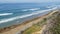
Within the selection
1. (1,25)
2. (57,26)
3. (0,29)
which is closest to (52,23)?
(57,26)

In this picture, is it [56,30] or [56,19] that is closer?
[56,30]

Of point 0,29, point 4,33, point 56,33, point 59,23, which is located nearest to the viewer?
point 56,33

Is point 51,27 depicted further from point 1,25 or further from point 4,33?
point 1,25

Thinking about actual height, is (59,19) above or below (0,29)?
above

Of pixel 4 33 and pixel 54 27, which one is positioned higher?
pixel 54 27

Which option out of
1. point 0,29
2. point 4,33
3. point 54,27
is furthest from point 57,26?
point 0,29

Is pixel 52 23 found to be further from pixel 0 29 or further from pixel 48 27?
pixel 0 29

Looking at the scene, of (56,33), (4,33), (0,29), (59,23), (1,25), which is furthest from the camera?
(1,25)

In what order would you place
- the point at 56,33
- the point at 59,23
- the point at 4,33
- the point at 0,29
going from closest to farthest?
the point at 56,33
the point at 59,23
the point at 4,33
the point at 0,29

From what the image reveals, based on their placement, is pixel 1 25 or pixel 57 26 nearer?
pixel 57 26
